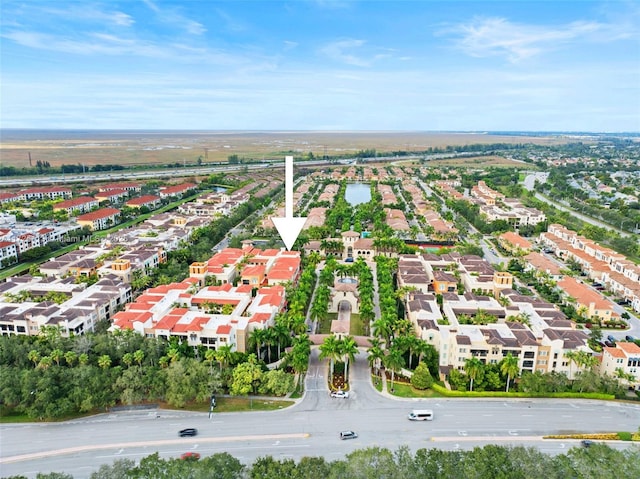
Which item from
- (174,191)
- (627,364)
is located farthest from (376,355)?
(174,191)

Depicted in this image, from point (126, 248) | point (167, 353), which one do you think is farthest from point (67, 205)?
point (167, 353)

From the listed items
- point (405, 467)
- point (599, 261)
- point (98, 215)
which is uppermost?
point (98, 215)

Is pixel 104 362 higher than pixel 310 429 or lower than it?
higher

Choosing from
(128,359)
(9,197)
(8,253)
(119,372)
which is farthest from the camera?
(9,197)

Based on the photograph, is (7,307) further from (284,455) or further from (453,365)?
(453,365)

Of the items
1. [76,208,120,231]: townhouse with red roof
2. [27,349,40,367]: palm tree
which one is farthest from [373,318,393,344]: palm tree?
[76,208,120,231]: townhouse with red roof

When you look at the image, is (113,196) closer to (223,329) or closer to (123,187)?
(123,187)

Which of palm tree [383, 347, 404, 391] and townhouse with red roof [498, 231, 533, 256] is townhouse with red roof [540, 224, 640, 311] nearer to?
townhouse with red roof [498, 231, 533, 256]

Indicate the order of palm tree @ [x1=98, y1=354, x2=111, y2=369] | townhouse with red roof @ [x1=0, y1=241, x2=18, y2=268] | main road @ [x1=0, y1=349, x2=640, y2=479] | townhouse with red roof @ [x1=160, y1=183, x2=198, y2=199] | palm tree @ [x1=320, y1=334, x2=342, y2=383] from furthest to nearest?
townhouse with red roof @ [x1=160, y1=183, x2=198, y2=199], townhouse with red roof @ [x1=0, y1=241, x2=18, y2=268], palm tree @ [x1=320, y1=334, x2=342, y2=383], palm tree @ [x1=98, y1=354, x2=111, y2=369], main road @ [x1=0, y1=349, x2=640, y2=479]
